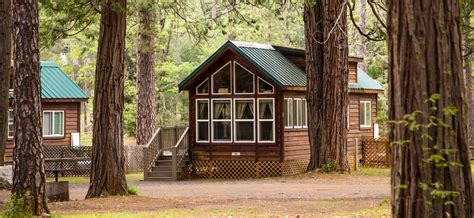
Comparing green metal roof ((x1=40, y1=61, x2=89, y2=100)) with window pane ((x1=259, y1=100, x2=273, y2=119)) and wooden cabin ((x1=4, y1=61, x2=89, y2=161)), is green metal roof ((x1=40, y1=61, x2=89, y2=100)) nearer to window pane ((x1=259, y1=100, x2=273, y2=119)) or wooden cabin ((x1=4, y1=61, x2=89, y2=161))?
wooden cabin ((x1=4, y1=61, x2=89, y2=161))

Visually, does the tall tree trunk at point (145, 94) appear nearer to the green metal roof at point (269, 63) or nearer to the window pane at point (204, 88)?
the window pane at point (204, 88)

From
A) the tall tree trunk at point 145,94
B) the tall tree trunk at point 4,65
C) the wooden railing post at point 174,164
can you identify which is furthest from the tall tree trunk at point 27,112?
the tall tree trunk at point 145,94

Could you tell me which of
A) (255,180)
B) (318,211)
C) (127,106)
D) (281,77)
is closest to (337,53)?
(281,77)

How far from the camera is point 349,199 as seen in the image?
59.4 ft

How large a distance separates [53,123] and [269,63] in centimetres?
1062

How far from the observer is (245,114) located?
30328 millimetres

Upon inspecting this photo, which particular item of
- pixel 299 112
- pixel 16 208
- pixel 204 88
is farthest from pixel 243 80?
pixel 16 208

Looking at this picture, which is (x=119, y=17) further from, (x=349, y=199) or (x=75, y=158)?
(x=75, y=158)

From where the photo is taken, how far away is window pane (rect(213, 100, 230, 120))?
100ft

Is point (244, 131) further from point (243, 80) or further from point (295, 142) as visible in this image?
point (295, 142)

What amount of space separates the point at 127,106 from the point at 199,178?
21502 mm

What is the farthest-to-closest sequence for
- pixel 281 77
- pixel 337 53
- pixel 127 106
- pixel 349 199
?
pixel 127 106 < pixel 281 77 < pixel 337 53 < pixel 349 199

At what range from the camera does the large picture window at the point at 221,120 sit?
100 ft

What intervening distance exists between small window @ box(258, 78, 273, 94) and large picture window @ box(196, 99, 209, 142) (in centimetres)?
211
